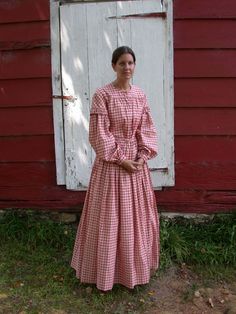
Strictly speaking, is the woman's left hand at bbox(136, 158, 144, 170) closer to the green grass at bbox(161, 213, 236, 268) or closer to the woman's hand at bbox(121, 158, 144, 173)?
the woman's hand at bbox(121, 158, 144, 173)

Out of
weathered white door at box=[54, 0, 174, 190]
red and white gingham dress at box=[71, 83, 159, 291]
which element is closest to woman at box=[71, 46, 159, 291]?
red and white gingham dress at box=[71, 83, 159, 291]

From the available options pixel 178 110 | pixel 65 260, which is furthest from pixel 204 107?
pixel 65 260

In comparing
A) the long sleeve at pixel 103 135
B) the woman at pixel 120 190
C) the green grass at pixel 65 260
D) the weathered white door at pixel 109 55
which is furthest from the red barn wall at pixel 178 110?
the long sleeve at pixel 103 135

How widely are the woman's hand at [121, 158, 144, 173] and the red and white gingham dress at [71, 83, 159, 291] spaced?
37 millimetres

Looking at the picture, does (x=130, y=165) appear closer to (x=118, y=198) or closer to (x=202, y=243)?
(x=118, y=198)

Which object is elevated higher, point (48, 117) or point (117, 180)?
point (48, 117)

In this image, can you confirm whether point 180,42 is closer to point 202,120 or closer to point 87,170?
point 202,120

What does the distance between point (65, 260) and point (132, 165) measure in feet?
4.30

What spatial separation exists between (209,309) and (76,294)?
99 cm

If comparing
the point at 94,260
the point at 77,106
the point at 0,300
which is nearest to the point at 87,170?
the point at 77,106

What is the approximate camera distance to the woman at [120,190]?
315 centimetres

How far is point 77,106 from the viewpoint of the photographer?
13.8ft

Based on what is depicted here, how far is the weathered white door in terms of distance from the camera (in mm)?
4039

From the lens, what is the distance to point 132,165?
3.20 m
